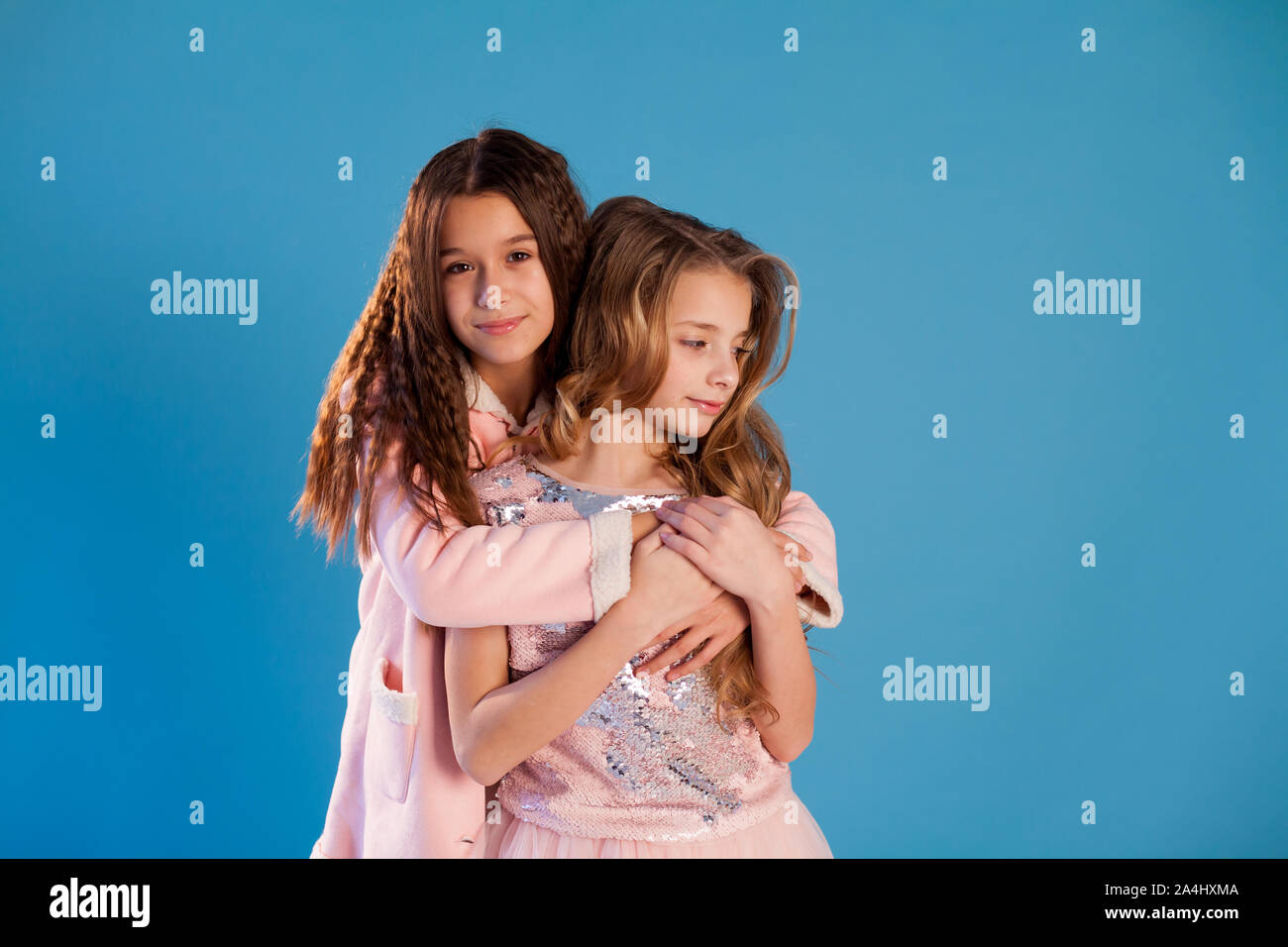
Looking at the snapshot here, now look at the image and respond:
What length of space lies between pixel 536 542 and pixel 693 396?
0.39 meters

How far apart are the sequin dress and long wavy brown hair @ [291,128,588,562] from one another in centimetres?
12

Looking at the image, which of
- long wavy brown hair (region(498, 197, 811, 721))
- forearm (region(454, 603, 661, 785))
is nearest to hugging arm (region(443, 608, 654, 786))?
forearm (region(454, 603, 661, 785))

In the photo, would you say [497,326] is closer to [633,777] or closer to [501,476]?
[501,476]

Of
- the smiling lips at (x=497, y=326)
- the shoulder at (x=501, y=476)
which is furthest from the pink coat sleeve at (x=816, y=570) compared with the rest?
the smiling lips at (x=497, y=326)

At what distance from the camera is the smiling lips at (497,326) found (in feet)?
5.83

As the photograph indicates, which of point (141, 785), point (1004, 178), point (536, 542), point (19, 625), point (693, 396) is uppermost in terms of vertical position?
point (1004, 178)

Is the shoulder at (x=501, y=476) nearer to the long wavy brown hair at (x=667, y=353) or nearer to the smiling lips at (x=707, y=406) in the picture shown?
the long wavy brown hair at (x=667, y=353)

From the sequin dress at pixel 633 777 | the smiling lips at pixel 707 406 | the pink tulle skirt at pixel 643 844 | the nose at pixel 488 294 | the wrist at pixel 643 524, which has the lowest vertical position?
the pink tulle skirt at pixel 643 844

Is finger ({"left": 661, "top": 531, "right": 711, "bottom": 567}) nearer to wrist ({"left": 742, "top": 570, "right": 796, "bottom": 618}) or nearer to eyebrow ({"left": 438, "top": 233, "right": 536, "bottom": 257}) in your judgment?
wrist ({"left": 742, "top": 570, "right": 796, "bottom": 618})

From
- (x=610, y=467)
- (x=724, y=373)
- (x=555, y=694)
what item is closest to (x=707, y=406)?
(x=724, y=373)

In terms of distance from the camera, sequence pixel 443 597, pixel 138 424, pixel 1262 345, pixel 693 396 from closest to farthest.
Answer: pixel 443 597
pixel 693 396
pixel 138 424
pixel 1262 345

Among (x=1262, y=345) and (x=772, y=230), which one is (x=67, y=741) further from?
(x=1262, y=345)

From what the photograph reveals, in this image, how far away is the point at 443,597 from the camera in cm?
157
